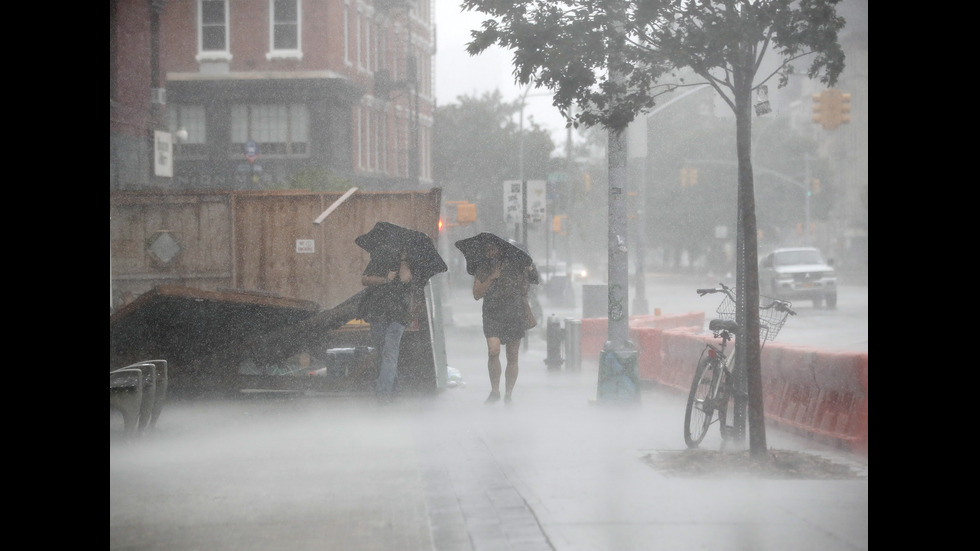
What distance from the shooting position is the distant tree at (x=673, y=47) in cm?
788

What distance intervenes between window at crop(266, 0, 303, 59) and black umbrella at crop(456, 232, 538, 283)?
20.7 metres

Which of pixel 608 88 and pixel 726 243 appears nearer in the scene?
pixel 608 88

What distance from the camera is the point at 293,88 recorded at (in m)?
31.8

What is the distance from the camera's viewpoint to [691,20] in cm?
820

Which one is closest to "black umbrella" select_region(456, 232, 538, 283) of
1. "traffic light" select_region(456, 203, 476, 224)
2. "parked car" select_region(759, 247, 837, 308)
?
"traffic light" select_region(456, 203, 476, 224)

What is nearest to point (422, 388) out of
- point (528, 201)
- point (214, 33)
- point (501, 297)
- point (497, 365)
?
point (497, 365)

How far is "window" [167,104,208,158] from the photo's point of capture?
3231 cm

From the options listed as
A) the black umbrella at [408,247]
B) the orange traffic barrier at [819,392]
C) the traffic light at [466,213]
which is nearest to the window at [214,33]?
the traffic light at [466,213]

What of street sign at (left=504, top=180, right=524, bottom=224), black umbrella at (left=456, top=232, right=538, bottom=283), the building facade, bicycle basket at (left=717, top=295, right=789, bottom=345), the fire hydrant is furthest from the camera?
the building facade

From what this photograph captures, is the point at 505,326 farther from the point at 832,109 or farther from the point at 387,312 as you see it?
the point at 832,109

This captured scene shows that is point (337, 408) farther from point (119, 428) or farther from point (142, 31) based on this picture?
point (142, 31)

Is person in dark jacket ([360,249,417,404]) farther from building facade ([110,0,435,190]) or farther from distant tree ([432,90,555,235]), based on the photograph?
distant tree ([432,90,555,235])
